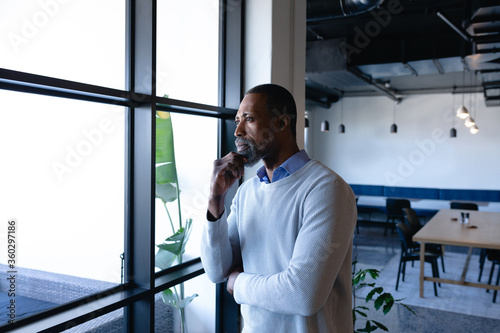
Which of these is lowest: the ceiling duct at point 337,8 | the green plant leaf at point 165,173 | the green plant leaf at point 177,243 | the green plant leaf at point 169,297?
the green plant leaf at point 169,297

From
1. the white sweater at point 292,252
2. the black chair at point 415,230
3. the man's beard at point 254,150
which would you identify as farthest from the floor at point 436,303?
the man's beard at point 254,150

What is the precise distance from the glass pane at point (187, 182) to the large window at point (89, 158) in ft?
0.04

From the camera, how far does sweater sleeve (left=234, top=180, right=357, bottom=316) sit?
1.30 m

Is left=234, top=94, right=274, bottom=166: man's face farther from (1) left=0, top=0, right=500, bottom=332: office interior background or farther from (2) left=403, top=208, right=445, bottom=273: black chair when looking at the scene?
(2) left=403, top=208, right=445, bottom=273: black chair

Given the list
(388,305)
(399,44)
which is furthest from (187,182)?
(399,44)

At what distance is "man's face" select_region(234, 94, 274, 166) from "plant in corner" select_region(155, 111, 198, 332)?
35.6 inches

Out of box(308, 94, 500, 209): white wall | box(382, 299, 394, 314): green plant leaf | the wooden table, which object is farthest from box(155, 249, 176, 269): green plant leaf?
box(308, 94, 500, 209): white wall

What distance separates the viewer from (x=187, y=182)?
2.61 meters

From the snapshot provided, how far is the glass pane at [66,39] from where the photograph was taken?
5.28 feet

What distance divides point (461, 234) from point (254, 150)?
4.54m

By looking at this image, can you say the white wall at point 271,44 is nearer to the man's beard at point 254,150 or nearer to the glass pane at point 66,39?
the glass pane at point 66,39

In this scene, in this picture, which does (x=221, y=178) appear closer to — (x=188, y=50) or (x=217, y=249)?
(x=217, y=249)

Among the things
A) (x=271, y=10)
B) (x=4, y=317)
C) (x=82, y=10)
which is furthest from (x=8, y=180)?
(x=271, y=10)

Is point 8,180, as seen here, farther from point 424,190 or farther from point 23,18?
point 424,190
